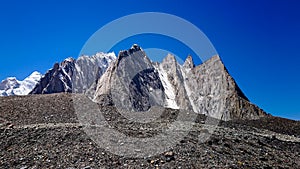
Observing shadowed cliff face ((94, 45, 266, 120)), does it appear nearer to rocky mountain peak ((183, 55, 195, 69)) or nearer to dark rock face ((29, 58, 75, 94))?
rocky mountain peak ((183, 55, 195, 69))

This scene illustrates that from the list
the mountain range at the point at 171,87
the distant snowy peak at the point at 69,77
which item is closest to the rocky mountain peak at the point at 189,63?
the mountain range at the point at 171,87

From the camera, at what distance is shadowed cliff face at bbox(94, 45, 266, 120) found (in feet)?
281

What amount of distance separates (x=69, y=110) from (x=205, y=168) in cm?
977

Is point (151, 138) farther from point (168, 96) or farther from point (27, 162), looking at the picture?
point (168, 96)

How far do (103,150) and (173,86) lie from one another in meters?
112

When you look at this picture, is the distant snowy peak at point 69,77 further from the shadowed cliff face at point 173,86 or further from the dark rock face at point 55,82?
the shadowed cliff face at point 173,86

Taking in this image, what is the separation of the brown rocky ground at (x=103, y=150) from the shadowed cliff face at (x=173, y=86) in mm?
56068

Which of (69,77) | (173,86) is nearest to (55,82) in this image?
(69,77)

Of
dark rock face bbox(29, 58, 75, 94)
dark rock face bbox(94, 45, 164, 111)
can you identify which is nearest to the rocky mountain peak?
dark rock face bbox(94, 45, 164, 111)

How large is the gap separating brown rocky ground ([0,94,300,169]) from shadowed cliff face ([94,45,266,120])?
2207 inches

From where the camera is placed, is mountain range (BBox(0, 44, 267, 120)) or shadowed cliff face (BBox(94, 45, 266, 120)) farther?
shadowed cliff face (BBox(94, 45, 266, 120))

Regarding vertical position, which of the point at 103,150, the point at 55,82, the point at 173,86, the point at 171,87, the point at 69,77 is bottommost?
the point at 103,150

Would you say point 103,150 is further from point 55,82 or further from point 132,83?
point 55,82

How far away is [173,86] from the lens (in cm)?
12262
